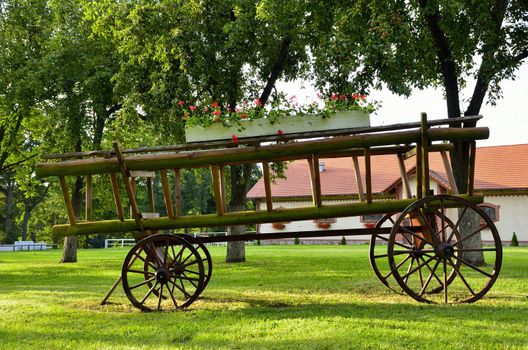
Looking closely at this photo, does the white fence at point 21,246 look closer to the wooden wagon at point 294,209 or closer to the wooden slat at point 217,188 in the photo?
the wooden wagon at point 294,209

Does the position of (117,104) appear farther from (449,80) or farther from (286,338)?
(286,338)

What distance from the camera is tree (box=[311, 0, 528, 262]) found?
13336 mm

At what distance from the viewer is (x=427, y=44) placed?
50.1ft

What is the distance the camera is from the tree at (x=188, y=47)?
17.1 metres

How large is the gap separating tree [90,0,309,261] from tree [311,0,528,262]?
2.60 meters

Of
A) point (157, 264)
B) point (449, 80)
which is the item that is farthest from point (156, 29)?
point (157, 264)

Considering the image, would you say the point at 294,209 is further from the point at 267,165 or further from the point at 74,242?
the point at 74,242

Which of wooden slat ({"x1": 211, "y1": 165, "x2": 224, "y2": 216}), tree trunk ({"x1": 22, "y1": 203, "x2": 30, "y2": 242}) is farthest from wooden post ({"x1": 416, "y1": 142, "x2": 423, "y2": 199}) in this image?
tree trunk ({"x1": 22, "y1": 203, "x2": 30, "y2": 242})

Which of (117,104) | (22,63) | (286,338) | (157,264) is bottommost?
(286,338)

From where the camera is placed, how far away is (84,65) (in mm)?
21469

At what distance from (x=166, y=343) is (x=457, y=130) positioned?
4570mm

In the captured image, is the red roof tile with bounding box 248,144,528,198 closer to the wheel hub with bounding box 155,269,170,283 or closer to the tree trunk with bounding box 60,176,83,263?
the tree trunk with bounding box 60,176,83,263

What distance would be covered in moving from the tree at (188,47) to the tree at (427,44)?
260 centimetres

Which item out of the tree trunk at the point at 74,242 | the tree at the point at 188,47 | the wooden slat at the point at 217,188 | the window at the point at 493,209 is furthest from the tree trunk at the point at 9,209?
the wooden slat at the point at 217,188
